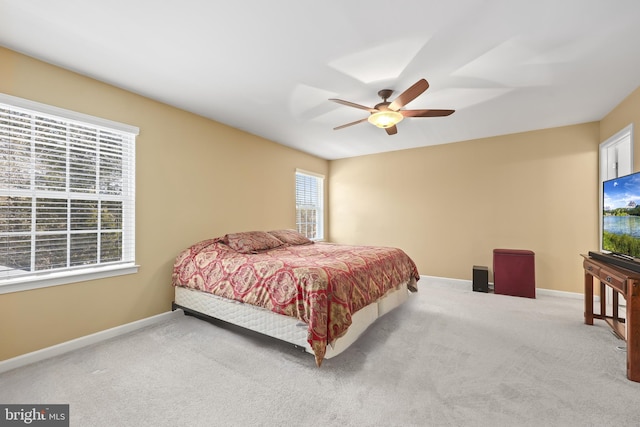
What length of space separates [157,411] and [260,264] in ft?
4.07

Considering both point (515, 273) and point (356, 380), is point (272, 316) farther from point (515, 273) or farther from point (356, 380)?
point (515, 273)

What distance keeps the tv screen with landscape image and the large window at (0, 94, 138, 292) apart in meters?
4.69

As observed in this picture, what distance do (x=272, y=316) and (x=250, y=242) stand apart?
49.4 inches

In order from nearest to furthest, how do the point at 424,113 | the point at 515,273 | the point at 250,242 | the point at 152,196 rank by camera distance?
the point at 424,113, the point at 152,196, the point at 250,242, the point at 515,273

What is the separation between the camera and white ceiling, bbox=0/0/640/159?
5.67 feet

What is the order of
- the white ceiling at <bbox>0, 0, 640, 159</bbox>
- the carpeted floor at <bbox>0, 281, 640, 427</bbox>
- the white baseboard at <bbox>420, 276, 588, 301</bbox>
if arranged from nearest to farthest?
the carpeted floor at <bbox>0, 281, 640, 427</bbox>, the white ceiling at <bbox>0, 0, 640, 159</bbox>, the white baseboard at <bbox>420, 276, 588, 301</bbox>

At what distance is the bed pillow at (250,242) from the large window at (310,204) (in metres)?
1.65

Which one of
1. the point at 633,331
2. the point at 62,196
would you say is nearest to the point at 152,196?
the point at 62,196

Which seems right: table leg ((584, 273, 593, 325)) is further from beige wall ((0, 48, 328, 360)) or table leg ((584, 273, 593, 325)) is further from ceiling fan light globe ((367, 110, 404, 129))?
beige wall ((0, 48, 328, 360))

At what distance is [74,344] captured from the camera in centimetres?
240

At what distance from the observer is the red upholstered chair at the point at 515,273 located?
3.90m

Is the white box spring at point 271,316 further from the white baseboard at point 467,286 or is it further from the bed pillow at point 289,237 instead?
the white baseboard at point 467,286

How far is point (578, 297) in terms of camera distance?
3.82 meters

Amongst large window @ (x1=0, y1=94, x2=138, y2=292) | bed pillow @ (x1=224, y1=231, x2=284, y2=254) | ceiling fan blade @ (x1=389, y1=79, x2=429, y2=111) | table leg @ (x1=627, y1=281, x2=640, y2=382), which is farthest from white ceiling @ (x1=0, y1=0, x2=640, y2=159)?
table leg @ (x1=627, y1=281, x2=640, y2=382)
